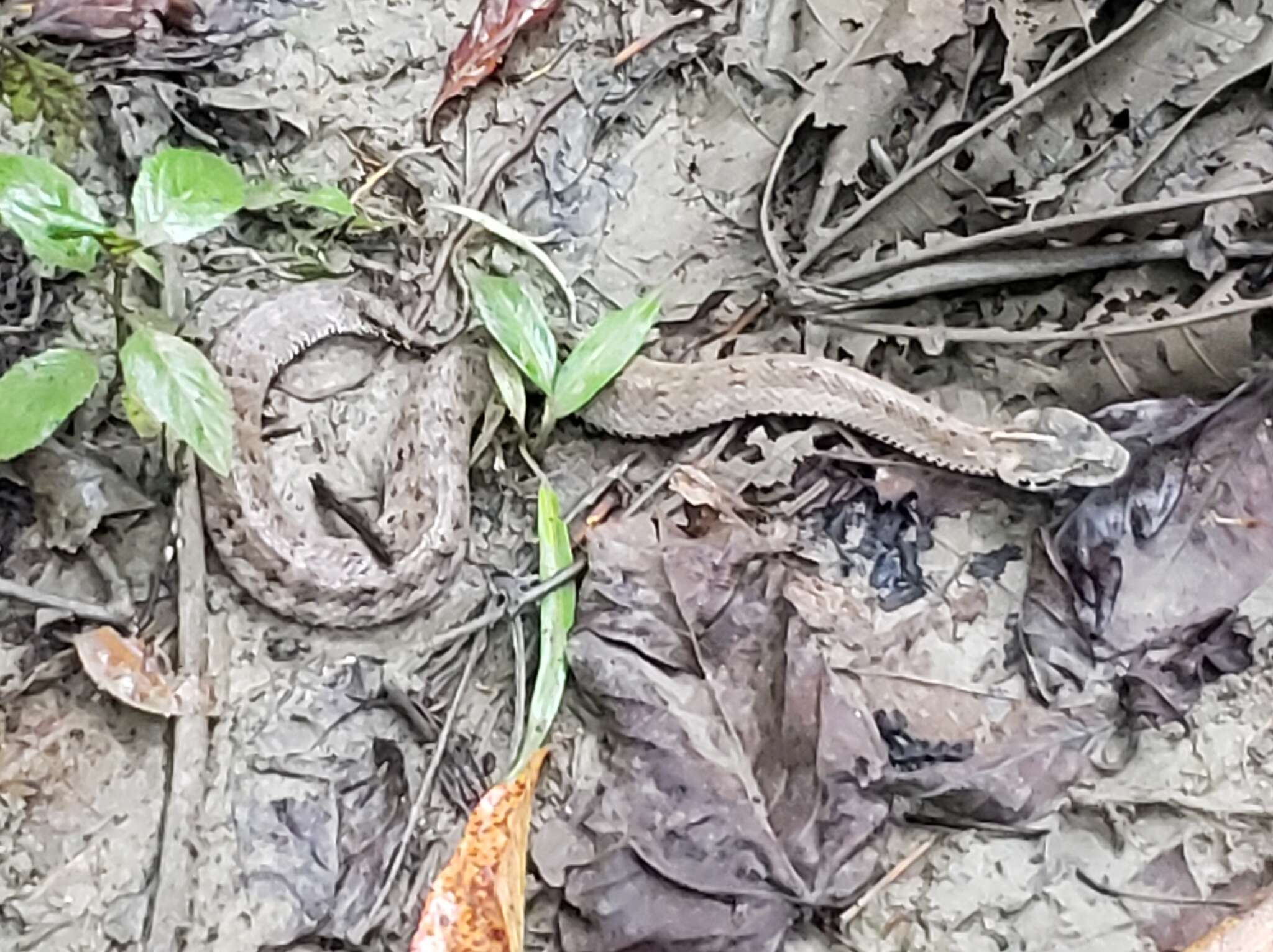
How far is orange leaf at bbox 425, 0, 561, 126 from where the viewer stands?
2.70 metres

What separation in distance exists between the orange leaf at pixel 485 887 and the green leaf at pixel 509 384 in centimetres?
73

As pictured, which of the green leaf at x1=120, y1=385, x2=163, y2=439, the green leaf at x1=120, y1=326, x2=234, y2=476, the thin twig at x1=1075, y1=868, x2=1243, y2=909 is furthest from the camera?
the green leaf at x1=120, y1=385, x2=163, y2=439

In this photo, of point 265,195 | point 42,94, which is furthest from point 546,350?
point 42,94

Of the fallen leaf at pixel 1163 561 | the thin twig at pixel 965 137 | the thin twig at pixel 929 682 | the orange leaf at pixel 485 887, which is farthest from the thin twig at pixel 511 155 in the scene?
the fallen leaf at pixel 1163 561

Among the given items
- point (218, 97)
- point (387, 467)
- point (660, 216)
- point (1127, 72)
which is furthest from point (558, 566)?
point (1127, 72)

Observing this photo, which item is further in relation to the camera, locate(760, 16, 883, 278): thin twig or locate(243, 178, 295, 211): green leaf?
locate(760, 16, 883, 278): thin twig

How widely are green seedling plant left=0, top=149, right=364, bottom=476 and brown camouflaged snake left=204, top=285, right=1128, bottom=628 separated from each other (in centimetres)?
34

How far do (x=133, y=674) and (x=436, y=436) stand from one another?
0.72 metres

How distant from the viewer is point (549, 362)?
2.47 m

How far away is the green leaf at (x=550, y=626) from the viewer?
228 cm

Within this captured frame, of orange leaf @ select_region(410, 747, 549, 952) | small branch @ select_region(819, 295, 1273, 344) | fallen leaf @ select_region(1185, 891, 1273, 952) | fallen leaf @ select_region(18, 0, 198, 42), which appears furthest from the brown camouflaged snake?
fallen leaf @ select_region(1185, 891, 1273, 952)

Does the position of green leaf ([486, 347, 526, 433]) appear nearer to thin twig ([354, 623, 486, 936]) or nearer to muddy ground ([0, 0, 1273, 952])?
muddy ground ([0, 0, 1273, 952])

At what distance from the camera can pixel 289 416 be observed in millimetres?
2531

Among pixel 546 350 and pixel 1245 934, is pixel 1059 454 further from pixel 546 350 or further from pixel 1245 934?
pixel 546 350
